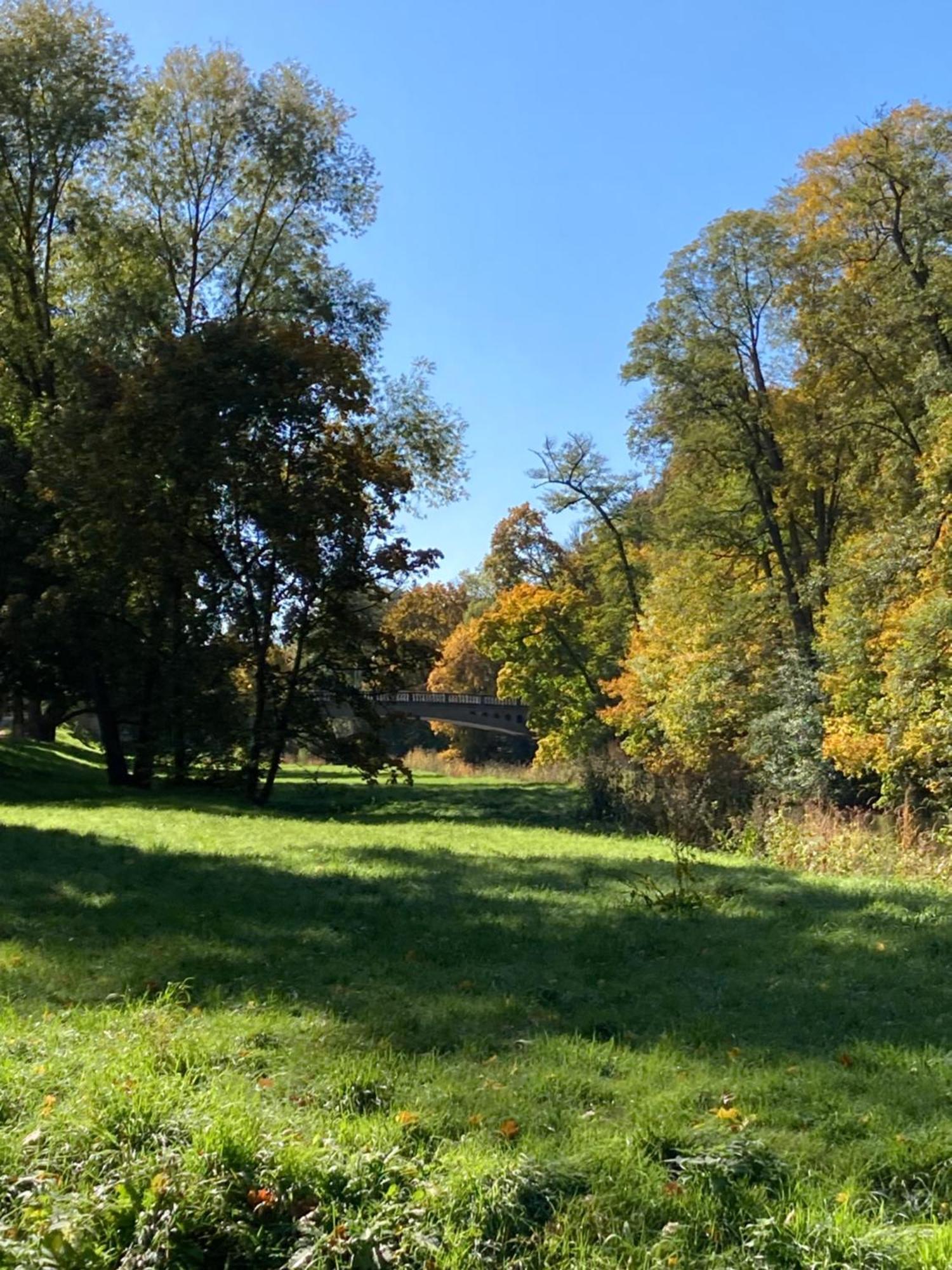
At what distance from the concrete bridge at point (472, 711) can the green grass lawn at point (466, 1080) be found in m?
49.4

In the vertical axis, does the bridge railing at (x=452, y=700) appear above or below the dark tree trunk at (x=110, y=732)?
above

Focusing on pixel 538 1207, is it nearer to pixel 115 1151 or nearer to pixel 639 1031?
pixel 115 1151

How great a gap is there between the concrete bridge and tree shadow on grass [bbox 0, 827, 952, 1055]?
4760 cm

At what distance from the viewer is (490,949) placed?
744 centimetres

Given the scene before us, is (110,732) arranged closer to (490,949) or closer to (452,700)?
(490,949)

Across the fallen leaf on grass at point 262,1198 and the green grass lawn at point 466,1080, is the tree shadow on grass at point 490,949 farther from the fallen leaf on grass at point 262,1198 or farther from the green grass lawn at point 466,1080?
the fallen leaf on grass at point 262,1198

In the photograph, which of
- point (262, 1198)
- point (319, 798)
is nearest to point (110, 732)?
point (319, 798)

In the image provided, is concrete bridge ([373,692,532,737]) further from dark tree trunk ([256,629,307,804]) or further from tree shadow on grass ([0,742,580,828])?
dark tree trunk ([256,629,307,804])

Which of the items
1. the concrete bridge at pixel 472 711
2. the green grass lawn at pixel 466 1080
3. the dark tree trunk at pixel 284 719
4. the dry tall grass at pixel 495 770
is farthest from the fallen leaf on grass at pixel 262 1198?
the concrete bridge at pixel 472 711

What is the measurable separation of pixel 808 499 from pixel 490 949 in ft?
77.2

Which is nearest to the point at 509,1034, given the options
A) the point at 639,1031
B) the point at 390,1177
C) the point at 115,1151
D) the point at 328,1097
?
the point at 639,1031

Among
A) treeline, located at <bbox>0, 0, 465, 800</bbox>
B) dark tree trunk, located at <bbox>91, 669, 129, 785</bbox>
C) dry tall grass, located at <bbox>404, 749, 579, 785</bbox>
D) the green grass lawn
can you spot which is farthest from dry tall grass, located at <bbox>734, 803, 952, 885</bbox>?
dark tree trunk, located at <bbox>91, 669, 129, 785</bbox>

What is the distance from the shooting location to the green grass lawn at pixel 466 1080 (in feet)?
11.3

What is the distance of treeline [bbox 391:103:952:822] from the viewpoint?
19984mm
